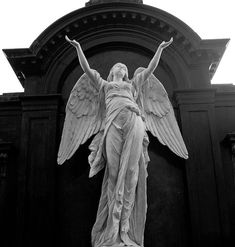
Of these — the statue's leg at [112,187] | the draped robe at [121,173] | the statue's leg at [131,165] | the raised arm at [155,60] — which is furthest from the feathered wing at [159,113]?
the statue's leg at [112,187]

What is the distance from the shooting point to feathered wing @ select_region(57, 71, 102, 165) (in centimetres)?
898

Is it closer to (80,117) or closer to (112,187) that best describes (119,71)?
(80,117)

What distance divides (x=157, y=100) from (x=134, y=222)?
287 cm

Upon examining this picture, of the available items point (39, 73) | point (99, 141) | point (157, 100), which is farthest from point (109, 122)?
point (39, 73)

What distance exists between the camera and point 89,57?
1040cm

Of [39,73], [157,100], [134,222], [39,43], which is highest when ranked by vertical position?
[39,43]

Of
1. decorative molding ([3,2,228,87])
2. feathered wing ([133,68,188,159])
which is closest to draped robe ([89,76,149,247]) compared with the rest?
feathered wing ([133,68,188,159])

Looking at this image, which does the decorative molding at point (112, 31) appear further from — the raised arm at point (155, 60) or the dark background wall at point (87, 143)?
the raised arm at point (155, 60)

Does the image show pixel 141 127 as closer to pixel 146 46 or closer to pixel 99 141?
pixel 99 141

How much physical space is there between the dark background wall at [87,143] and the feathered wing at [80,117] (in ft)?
1.16

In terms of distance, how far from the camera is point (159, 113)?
9.28m

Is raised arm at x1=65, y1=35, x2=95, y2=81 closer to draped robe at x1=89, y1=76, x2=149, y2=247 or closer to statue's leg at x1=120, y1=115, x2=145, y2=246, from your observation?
draped robe at x1=89, y1=76, x2=149, y2=247

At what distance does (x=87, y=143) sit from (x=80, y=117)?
0.61 metres

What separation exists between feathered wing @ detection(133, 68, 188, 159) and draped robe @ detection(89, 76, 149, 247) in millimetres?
642
